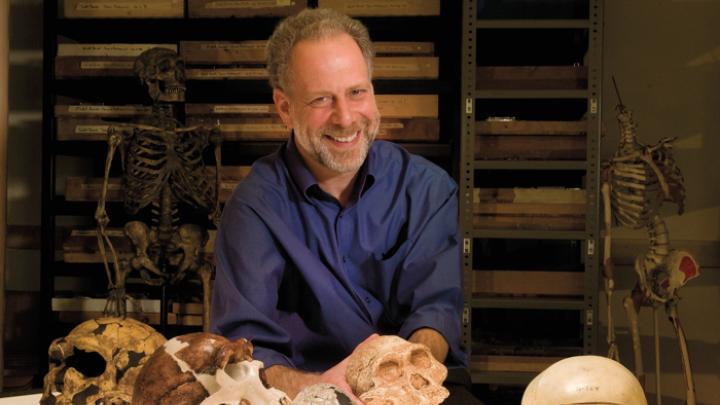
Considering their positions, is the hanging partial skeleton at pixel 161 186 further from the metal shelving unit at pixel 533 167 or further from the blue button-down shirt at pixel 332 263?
the blue button-down shirt at pixel 332 263

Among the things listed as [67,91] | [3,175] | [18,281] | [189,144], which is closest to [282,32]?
[3,175]

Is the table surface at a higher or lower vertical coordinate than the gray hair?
lower

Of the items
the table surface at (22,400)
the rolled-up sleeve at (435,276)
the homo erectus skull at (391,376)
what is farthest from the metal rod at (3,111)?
the homo erectus skull at (391,376)

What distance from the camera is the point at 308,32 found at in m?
1.74

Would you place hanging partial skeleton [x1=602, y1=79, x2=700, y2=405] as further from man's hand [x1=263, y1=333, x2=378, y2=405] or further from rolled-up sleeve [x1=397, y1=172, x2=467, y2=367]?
man's hand [x1=263, y1=333, x2=378, y2=405]

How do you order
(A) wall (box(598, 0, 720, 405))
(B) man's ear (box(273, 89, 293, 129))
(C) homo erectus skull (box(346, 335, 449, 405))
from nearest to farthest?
(C) homo erectus skull (box(346, 335, 449, 405)) < (B) man's ear (box(273, 89, 293, 129)) < (A) wall (box(598, 0, 720, 405))

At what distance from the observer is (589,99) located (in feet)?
11.5

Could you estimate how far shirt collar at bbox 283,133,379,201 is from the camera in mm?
1868

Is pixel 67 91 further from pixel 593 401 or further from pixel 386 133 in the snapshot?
pixel 593 401

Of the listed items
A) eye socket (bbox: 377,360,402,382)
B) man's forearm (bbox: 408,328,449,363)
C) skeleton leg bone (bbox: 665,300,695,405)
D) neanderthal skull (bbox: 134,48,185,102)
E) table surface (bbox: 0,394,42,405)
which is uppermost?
neanderthal skull (bbox: 134,48,185,102)

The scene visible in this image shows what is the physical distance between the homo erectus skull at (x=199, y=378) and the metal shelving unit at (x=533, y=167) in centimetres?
249

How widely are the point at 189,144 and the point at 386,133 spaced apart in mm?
874

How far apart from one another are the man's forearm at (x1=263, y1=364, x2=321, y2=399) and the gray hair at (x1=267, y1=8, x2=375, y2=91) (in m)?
0.62

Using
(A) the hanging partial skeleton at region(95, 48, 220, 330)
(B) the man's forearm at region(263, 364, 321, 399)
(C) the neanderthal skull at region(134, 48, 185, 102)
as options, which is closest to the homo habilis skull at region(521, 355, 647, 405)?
(B) the man's forearm at region(263, 364, 321, 399)
